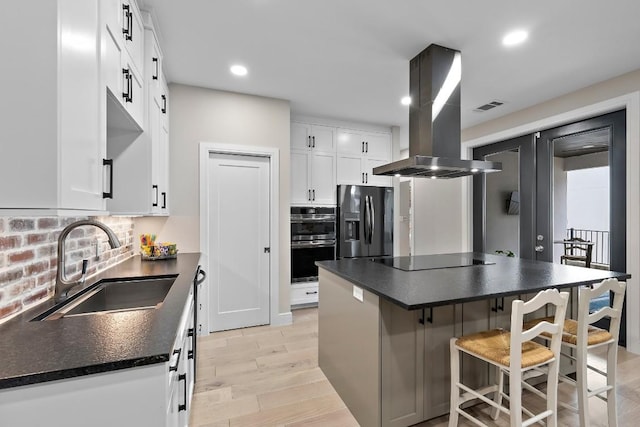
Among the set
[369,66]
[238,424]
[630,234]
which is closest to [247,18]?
[369,66]

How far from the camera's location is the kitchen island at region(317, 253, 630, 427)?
66.9 inches

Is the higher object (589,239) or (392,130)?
(392,130)

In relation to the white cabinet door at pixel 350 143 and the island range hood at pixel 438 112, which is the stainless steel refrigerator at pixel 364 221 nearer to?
the white cabinet door at pixel 350 143

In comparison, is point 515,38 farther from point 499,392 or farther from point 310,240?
point 310,240

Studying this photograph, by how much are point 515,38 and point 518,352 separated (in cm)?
234

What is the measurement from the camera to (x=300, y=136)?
13.8ft

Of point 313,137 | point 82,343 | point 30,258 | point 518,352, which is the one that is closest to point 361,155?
point 313,137

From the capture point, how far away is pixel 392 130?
479cm

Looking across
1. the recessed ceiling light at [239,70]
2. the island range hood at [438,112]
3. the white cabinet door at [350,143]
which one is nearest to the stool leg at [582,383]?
the island range hood at [438,112]

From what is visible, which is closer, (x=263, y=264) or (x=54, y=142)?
(x=54, y=142)

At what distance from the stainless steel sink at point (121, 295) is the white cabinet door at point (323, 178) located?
251cm

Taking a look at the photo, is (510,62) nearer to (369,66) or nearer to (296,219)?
(369,66)

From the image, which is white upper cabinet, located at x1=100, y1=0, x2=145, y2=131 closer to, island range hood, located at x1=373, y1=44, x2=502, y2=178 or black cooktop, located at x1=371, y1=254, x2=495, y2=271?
island range hood, located at x1=373, y1=44, x2=502, y2=178

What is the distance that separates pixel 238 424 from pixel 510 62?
367cm
